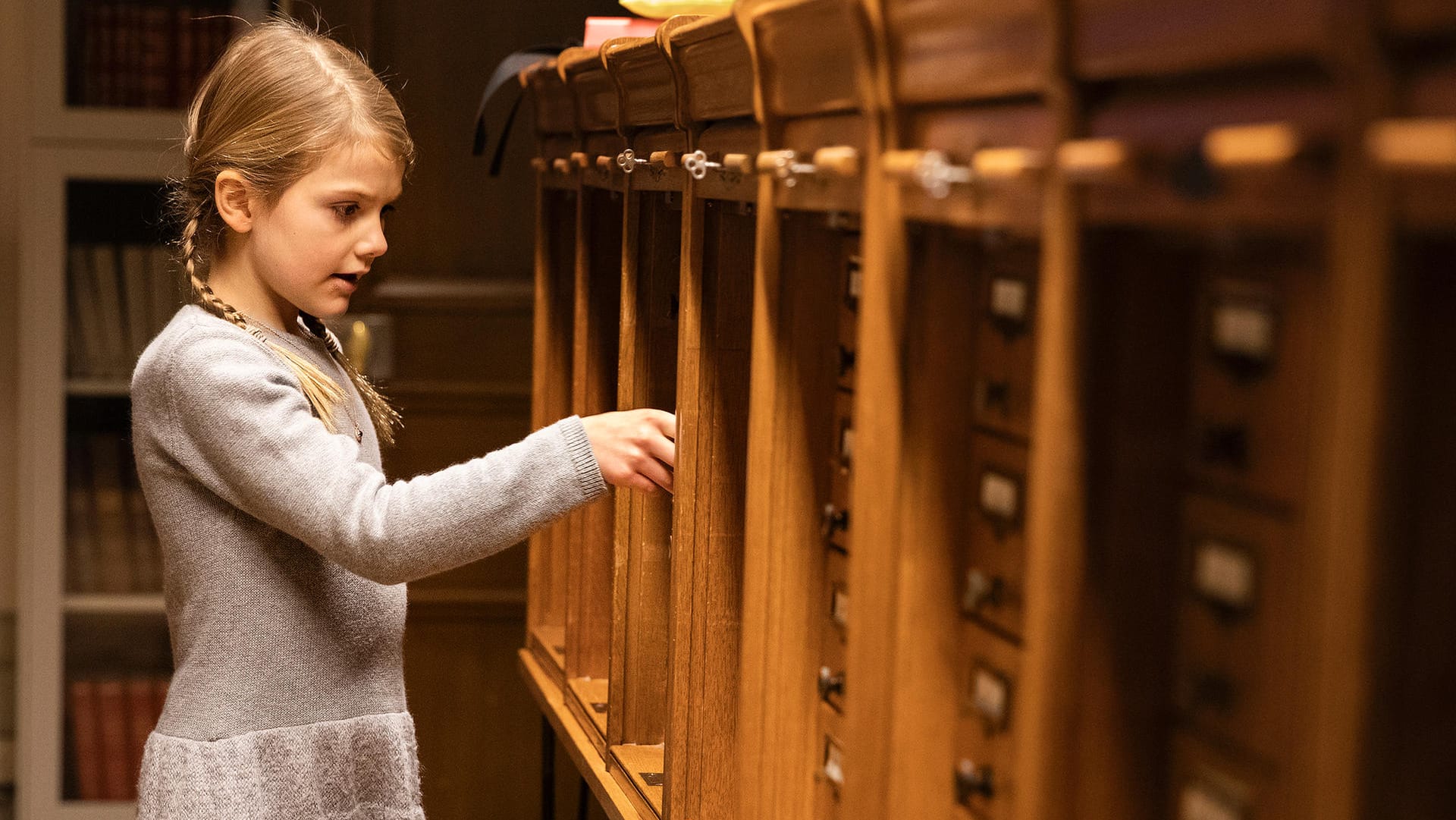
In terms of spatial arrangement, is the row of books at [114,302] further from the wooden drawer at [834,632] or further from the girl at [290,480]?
the wooden drawer at [834,632]

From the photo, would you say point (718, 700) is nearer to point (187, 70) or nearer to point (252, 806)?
point (252, 806)

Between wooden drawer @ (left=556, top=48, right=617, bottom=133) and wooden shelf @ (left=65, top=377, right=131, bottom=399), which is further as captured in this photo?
wooden shelf @ (left=65, top=377, right=131, bottom=399)

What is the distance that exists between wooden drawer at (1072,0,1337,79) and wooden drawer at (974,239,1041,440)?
0.17 meters

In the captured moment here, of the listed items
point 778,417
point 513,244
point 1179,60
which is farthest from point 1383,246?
point 513,244

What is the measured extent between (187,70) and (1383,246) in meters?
2.84

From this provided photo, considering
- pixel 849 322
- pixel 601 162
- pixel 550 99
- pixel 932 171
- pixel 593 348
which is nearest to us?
pixel 932 171

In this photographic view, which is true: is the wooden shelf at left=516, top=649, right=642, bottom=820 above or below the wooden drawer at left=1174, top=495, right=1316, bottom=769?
below

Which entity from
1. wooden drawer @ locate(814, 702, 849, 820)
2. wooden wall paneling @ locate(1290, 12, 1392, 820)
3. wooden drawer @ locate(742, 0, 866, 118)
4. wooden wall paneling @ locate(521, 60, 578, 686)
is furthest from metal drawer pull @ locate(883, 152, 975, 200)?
wooden wall paneling @ locate(521, 60, 578, 686)

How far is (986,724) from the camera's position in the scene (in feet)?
3.39

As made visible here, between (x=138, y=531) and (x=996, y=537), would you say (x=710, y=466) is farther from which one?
(x=138, y=531)

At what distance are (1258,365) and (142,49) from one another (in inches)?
108

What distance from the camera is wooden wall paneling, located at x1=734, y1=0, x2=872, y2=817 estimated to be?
1.31 metres

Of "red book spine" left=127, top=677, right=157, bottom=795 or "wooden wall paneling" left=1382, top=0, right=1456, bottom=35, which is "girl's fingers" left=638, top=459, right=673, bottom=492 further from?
"red book spine" left=127, top=677, right=157, bottom=795

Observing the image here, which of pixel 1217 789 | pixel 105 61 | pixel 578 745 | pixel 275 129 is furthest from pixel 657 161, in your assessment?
pixel 105 61
